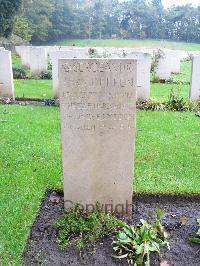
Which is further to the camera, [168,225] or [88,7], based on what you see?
[88,7]

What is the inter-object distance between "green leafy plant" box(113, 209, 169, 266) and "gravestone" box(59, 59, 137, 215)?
0.56 metres

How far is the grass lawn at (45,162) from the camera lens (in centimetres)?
444

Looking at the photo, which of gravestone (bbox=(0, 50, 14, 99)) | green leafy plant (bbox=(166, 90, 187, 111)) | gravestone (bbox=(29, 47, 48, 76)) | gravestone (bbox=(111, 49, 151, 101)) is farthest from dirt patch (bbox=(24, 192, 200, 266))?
gravestone (bbox=(29, 47, 48, 76))

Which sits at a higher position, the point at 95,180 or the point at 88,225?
the point at 95,180

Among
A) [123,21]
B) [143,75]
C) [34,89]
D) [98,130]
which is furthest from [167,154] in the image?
[123,21]

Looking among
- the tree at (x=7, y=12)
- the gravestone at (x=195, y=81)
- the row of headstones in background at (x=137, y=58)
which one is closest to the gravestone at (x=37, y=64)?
the row of headstones in background at (x=137, y=58)

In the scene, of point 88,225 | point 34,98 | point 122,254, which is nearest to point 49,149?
point 88,225

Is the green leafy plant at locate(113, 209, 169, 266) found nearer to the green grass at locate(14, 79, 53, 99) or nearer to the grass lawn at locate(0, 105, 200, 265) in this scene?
the grass lawn at locate(0, 105, 200, 265)

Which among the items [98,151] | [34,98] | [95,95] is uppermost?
[95,95]

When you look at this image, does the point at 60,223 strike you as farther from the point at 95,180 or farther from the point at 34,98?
the point at 34,98

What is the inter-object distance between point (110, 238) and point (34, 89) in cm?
996

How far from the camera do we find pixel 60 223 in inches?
167

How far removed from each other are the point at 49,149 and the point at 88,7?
80.1 metres

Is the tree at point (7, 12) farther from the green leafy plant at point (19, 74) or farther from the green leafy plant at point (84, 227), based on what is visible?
the green leafy plant at point (84, 227)
